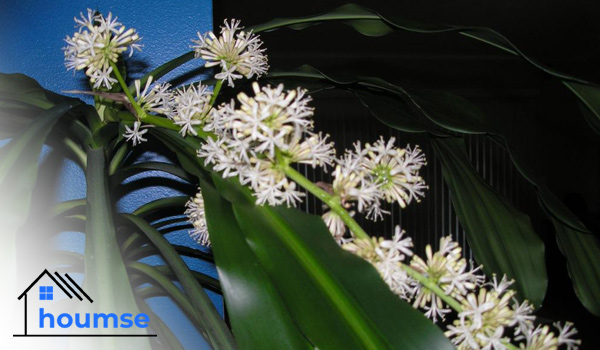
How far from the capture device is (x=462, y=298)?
0.28 m

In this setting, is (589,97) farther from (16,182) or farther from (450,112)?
(16,182)

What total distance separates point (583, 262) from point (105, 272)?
453mm

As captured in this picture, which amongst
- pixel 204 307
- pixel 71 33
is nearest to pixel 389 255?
pixel 204 307

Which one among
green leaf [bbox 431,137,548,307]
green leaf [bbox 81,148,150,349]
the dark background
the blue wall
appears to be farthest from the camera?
the dark background

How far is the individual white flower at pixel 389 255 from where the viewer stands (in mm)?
290

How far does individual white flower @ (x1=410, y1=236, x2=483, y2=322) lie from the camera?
0.29 m

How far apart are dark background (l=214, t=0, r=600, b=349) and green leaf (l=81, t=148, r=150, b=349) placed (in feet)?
10.4

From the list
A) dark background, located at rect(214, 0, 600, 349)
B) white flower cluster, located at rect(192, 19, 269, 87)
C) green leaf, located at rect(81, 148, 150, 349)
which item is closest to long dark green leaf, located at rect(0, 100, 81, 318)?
green leaf, located at rect(81, 148, 150, 349)

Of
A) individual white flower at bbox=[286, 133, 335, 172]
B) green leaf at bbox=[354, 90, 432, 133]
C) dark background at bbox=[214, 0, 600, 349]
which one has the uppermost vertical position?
dark background at bbox=[214, 0, 600, 349]

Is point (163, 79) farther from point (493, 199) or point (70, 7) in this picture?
point (493, 199)

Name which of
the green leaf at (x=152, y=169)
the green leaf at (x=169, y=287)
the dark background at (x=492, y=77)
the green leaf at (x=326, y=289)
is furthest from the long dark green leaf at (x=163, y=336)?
the dark background at (x=492, y=77)

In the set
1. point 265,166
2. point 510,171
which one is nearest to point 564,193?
point 510,171

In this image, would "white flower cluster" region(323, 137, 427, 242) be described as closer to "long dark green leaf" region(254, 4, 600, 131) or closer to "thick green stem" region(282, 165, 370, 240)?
"thick green stem" region(282, 165, 370, 240)

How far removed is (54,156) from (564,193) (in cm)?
607
